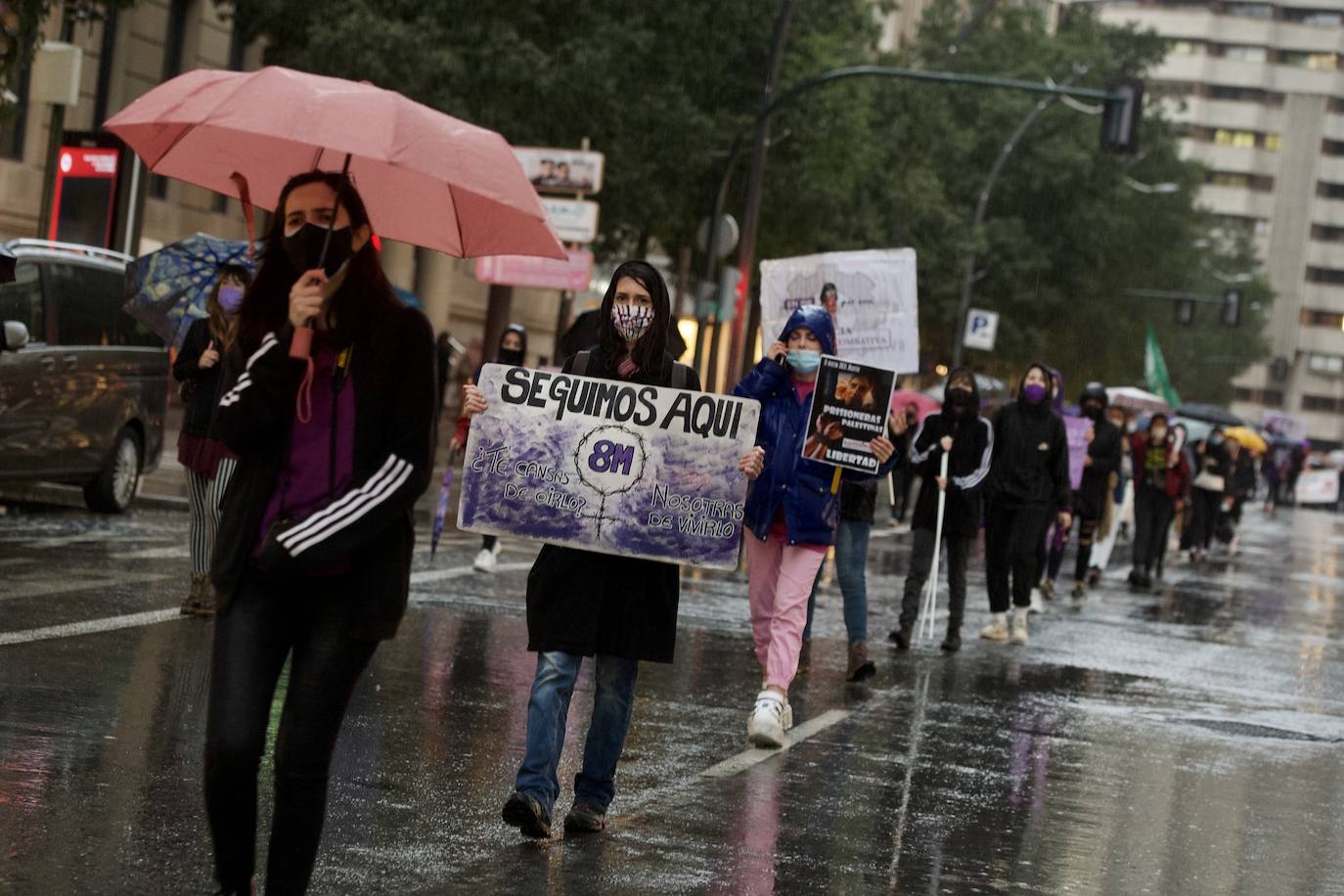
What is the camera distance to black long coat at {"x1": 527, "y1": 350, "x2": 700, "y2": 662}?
22.6 feet

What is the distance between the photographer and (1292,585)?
1115 inches

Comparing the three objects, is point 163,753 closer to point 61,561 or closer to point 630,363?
point 630,363

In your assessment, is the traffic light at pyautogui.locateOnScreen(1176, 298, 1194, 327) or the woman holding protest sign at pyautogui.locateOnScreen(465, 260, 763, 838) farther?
the traffic light at pyautogui.locateOnScreen(1176, 298, 1194, 327)

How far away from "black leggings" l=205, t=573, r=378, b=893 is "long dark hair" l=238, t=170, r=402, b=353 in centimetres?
57

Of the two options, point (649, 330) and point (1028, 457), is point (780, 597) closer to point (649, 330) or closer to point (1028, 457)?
point (649, 330)

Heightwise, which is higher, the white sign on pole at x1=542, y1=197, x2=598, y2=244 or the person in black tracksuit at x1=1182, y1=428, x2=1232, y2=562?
the white sign on pole at x1=542, y1=197, x2=598, y2=244

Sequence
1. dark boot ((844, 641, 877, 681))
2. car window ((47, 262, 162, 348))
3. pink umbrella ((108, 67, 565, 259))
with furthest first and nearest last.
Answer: car window ((47, 262, 162, 348))
dark boot ((844, 641, 877, 681))
pink umbrella ((108, 67, 565, 259))

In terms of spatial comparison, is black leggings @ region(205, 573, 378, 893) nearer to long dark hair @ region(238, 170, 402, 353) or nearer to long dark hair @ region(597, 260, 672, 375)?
long dark hair @ region(238, 170, 402, 353)

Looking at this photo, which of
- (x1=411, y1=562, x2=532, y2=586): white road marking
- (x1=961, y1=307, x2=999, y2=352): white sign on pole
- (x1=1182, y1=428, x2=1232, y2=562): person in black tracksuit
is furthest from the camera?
(x1=961, y1=307, x2=999, y2=352): white sign on pole

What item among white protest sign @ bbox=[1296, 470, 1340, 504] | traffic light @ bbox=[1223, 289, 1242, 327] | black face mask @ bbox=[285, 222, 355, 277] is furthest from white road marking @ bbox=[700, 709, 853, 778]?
white protest sign @ bbox=[1296, 470, 1340, 504]

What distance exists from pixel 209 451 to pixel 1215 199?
14739 cm

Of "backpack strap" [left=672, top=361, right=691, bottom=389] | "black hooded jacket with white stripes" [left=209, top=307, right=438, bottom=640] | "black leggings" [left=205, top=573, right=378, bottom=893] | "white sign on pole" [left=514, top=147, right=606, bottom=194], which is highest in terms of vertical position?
"white sign on pole" [left=514, top=147, right=606, bottom=194]

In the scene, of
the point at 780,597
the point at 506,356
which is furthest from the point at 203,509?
the point at 506,356

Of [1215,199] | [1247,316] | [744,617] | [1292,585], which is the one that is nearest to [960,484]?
[744,617]
